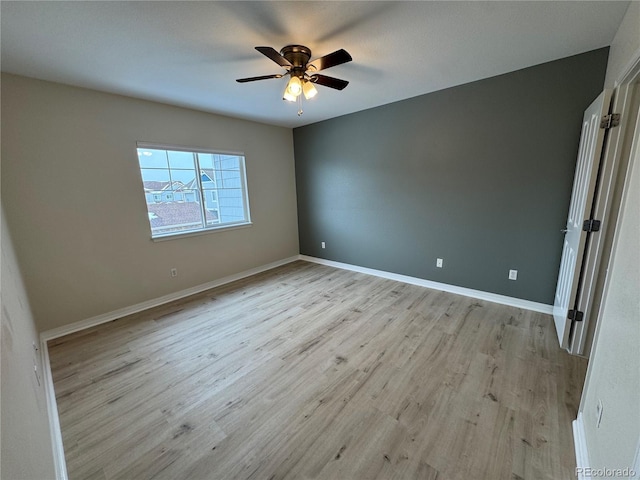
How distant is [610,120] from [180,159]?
4.23 meters

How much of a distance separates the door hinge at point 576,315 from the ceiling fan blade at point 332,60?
2.60m

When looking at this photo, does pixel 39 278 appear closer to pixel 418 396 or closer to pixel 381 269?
pixel 418 396

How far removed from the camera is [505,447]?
4.69ft

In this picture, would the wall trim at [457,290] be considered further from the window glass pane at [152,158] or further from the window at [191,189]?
the window glass pane at [152,158]

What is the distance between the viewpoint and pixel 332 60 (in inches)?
72.2

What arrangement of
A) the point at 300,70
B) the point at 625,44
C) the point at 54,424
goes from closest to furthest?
the point at 54,424 → the point at 625,44 → the point at 300,70

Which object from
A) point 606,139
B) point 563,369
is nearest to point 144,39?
point 606,139

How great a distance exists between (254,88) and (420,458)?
132 inches

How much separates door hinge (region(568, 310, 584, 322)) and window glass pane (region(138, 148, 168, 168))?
4.50 metres

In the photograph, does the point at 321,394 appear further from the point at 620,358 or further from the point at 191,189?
the point at 191,189

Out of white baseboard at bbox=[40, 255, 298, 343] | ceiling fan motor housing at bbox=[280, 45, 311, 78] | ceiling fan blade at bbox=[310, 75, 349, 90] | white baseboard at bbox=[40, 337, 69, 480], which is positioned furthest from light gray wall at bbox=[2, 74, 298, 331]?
ceiling fan blade at bbox=[310, 75, 349, 90]

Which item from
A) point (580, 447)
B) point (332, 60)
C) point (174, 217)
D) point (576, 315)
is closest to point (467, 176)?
point (576, 315)

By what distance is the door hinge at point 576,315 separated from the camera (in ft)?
6.81

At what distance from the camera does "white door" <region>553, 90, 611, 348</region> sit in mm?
1893
